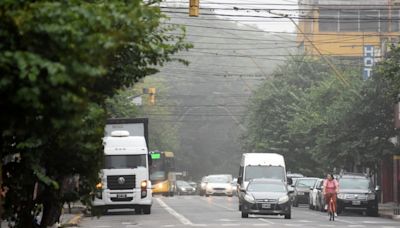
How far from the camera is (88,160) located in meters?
19.7

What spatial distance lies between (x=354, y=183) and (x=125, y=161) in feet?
34.8

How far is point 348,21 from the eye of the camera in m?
90.9

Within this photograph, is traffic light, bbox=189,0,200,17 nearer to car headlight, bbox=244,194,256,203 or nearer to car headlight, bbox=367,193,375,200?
car headlight, bbox=244,194,256,203

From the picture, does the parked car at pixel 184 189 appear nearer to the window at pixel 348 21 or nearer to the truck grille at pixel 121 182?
the window at pixel 348 21

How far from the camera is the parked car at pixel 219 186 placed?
267ft

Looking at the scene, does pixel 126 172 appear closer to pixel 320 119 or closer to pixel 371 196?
pixel 371 196

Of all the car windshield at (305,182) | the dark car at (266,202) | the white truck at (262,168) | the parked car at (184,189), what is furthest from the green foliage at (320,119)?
the parked car at (184,189)

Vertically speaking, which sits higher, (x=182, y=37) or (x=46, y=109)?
(x=182, y=37)

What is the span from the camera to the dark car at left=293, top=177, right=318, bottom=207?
5769 centimetres

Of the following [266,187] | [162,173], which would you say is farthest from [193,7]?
[162,173]

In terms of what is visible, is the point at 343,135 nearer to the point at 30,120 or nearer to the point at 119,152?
the point at 119,152

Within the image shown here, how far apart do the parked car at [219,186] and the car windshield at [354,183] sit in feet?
114

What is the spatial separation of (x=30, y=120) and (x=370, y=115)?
4563 centimetres

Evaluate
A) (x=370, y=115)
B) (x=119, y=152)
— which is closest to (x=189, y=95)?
(x=370, y=115)
